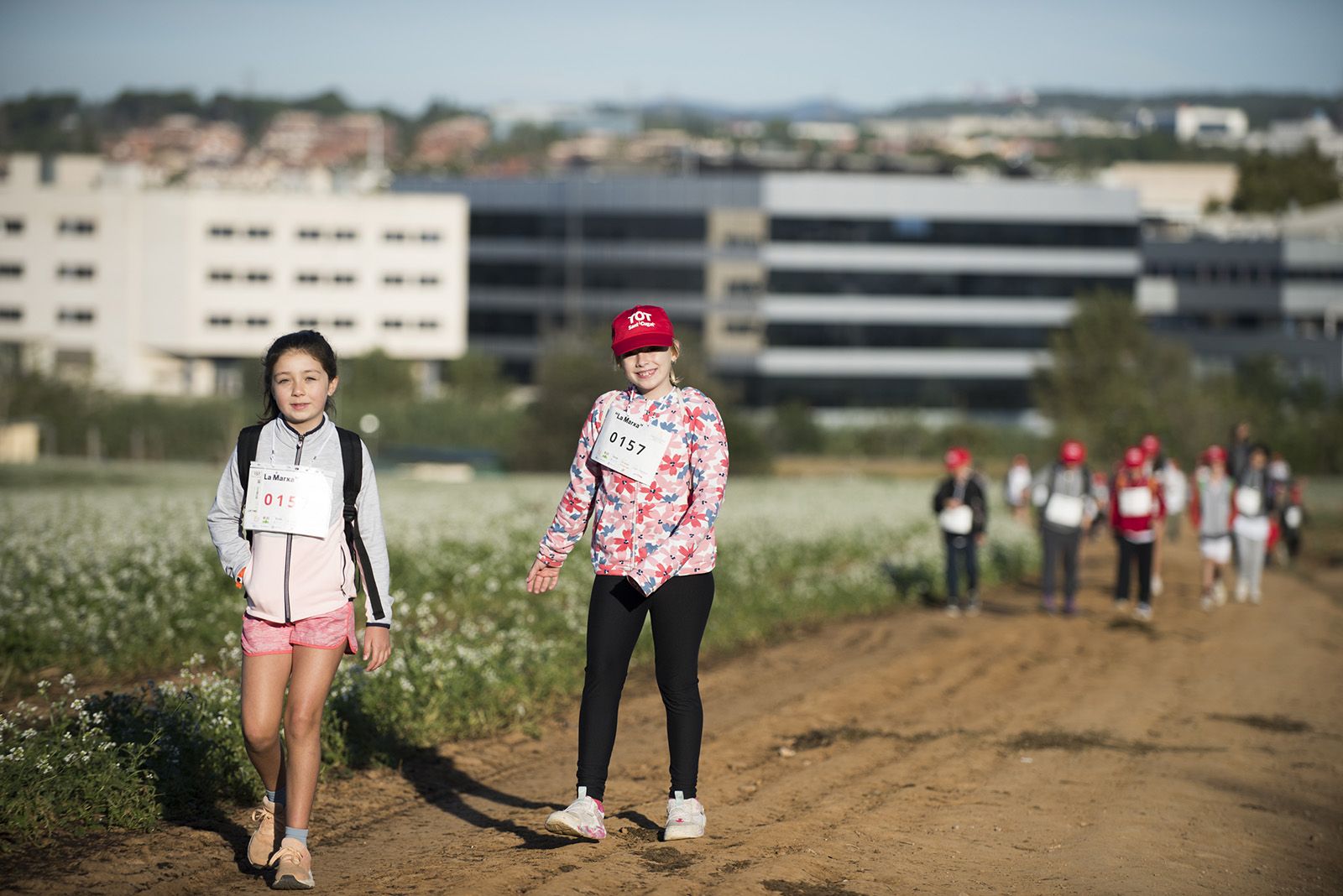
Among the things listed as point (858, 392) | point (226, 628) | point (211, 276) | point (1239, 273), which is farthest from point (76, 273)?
point (226, 628)

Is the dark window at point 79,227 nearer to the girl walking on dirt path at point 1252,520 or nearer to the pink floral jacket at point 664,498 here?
the girl walking on dirt path at point 1252,520

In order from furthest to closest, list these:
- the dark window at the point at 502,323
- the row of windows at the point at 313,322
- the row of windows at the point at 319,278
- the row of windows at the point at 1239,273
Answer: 1. the dark window at the point at 502,323
2. the row of windows at the point at 1239,273
3. the row of windows at the point at 319,278
4. the row of windows at the point at 313,322

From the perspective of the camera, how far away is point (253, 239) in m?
99.9

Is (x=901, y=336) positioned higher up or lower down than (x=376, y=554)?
higher up

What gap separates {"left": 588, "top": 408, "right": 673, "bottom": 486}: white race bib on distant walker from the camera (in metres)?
6.30

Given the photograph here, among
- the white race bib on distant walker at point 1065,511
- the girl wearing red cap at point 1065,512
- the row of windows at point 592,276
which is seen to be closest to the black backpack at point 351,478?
the girl wearing red cap at point 1065,512

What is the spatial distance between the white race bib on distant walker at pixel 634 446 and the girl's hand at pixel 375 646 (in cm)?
110

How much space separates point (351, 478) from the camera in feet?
19.7

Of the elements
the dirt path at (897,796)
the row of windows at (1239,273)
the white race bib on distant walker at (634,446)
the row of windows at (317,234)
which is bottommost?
the dirt path at (897,796)

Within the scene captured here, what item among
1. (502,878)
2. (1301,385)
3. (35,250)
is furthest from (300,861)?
(35,250)

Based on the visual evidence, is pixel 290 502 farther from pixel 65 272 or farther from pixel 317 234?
pixel 65 272

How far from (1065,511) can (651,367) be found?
1258 cm

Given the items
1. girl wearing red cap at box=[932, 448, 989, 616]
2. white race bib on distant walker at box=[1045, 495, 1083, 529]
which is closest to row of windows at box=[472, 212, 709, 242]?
girl wearing red cap at box=[932, 448, 989, 616]

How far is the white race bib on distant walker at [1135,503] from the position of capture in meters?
17.9
